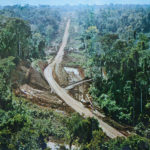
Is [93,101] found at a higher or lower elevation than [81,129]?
higher

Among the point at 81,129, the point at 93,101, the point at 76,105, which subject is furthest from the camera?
the point at 93,101

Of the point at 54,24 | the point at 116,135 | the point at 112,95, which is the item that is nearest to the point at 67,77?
the point at 112,95

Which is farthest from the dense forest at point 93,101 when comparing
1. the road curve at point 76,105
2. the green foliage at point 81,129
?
the road curve at point 76,105

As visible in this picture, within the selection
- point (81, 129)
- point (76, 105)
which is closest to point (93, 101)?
point (76, 105)

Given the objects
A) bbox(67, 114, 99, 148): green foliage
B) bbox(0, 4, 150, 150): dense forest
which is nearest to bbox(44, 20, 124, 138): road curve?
bbox(0, 4, 150, 150): dense forest

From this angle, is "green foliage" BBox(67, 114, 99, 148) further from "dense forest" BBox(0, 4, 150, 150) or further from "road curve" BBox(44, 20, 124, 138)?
"road curve" BBox(44, 20, 124, 138)

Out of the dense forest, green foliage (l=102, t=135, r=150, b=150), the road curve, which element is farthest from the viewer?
the road curve

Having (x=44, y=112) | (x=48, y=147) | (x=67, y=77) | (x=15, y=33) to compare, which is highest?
(x=15, y=33)

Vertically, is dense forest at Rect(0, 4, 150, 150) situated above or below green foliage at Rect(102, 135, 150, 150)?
above

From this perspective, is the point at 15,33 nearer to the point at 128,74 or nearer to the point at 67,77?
the point at 67,77

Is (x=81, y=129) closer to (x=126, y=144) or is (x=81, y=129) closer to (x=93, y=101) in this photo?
(x=126, y=144)

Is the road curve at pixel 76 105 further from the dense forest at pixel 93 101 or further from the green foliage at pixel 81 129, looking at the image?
the green foliage at pixel 81 129
